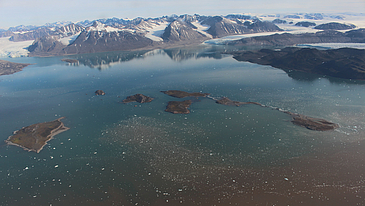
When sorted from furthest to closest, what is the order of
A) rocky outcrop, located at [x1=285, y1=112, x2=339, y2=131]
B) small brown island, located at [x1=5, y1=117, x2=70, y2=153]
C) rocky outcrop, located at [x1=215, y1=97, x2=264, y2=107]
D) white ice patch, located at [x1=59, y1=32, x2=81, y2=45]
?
white ice patch, located at [x1=59, y1=32, x2=81, y2=45]
rocky outcrop, located at [x1=215, y1=97, x2=264, y2=107]
rocky outcrop, located at [x1=285, y1=112, x2=339, y2=131]
small brown island, located at [x1=5, y1=117, x2=70, y2=153]

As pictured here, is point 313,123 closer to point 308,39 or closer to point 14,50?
point 308,39

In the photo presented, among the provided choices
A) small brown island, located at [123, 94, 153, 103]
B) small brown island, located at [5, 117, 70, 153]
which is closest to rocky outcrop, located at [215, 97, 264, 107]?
small brown island, located at [123, 94, 153, 103]

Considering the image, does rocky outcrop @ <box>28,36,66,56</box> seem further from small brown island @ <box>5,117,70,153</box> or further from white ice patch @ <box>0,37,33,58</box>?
small brown island @ <box>5,117,70,153</box>

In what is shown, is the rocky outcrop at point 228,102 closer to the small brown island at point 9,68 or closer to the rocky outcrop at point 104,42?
the small brown island at point 9,68

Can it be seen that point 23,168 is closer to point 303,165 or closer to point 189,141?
point 189,141

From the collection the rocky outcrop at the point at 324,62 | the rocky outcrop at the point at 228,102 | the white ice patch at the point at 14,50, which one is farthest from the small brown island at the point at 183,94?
the white ice patch at the point at 14,50

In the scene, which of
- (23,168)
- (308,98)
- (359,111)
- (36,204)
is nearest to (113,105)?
(23,168)
